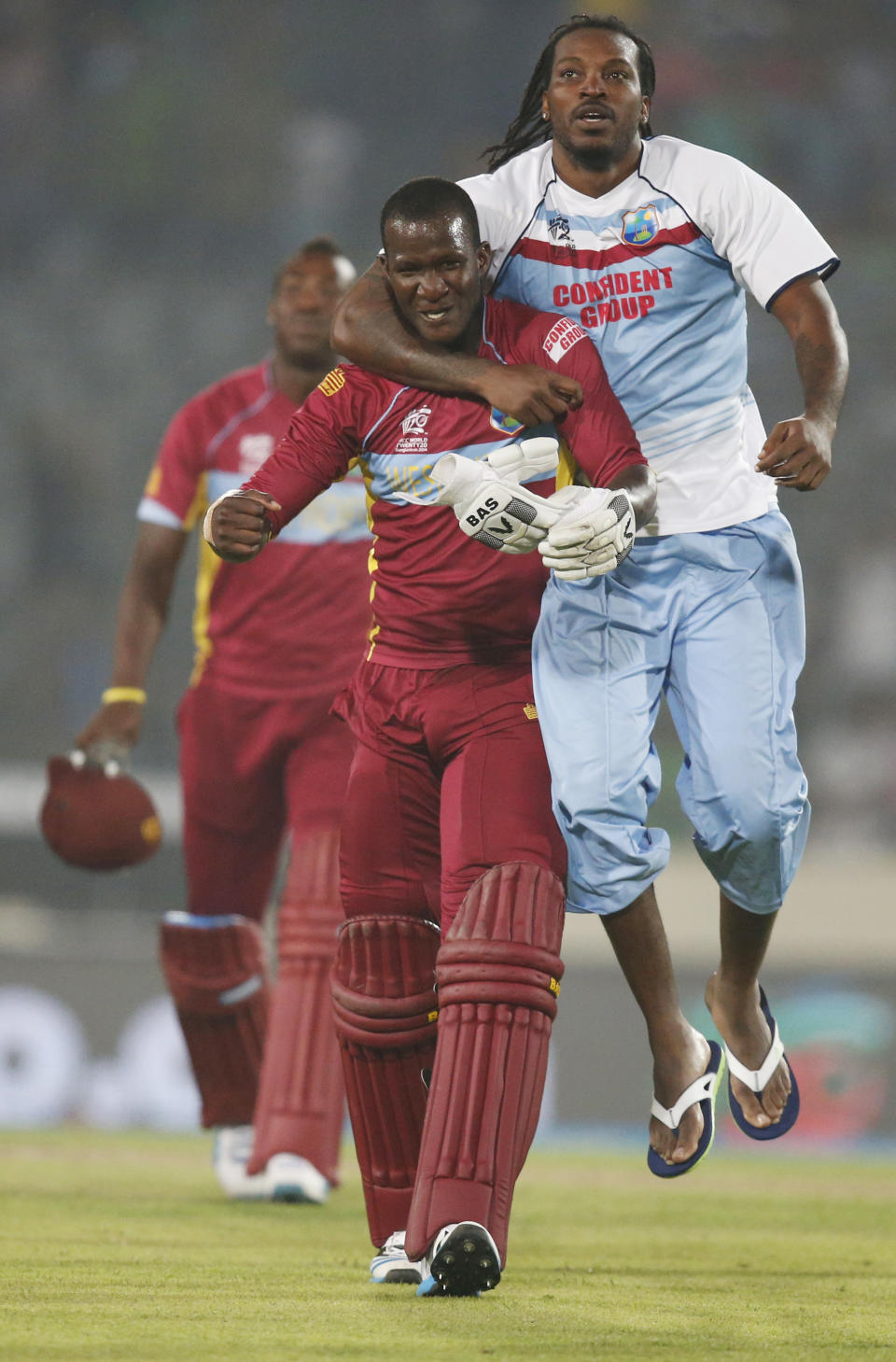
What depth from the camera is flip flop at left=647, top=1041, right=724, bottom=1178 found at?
3.41 metres

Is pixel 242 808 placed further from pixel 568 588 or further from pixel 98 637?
pixel 98 637

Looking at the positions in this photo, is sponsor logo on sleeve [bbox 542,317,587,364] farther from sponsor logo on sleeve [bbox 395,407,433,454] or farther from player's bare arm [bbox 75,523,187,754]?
player's bare arm [bbox 75,523,187,754]

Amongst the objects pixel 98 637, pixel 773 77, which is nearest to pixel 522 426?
pixel 98 637

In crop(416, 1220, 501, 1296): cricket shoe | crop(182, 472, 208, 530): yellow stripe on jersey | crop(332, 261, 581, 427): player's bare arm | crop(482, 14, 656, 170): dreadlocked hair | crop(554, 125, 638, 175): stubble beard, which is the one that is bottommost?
crop(416, 1220, 501, 1296): cricket shoe

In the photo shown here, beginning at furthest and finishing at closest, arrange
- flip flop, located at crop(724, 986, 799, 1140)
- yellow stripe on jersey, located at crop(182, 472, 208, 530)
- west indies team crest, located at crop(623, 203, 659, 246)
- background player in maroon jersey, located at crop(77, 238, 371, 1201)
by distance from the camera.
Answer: yellow stripe on jersey, located at crop(182, 472, 208, 530), background player in maroon jersey, located at crop(77, 238, 371, 1201), flip flop, located at crop(724, 986, 799, 1140), west indies team crest, located at crop(623, 203, 659, 246)

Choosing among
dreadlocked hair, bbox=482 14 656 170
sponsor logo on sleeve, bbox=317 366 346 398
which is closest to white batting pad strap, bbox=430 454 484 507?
sponsor logo on sleeve, bbox=317 366 346 398

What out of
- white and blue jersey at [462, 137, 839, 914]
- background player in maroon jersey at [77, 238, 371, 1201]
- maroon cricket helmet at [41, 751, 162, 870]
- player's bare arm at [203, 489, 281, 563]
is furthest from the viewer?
background player in maroon jersey at [77, 238, 371, 1201]

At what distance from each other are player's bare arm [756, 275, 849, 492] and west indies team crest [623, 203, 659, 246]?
0.89 feet

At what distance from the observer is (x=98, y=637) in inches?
428

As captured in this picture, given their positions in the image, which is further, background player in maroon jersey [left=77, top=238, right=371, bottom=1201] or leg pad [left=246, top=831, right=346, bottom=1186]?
background player in maroon jersey [left=77, top=238, right=371, bottom=1201]

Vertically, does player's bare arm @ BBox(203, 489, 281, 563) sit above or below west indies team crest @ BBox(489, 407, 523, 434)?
below

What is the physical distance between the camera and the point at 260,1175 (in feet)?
15.8

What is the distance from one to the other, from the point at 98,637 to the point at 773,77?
6905 mm

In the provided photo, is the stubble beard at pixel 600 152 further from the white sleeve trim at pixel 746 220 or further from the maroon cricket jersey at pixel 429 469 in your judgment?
the maroon cricket jersey at pixel 429 469
